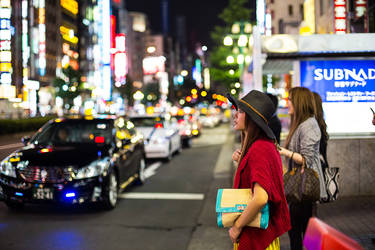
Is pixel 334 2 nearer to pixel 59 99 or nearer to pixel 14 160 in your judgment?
pixel 14 160

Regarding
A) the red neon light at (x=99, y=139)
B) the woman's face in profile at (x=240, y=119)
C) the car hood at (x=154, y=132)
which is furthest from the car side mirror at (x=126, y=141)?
the woman's face in profile at (x=240, y=119)

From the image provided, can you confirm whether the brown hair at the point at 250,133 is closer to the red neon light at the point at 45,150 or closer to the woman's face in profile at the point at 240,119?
the woman's face in profile at the point at 240,119

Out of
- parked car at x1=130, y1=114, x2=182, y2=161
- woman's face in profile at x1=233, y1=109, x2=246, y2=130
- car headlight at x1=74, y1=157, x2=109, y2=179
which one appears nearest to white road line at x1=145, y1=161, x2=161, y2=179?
Result: parked car at x1=130, y1=114, x2=182, y2=161

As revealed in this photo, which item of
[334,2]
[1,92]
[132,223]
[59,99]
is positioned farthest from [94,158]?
[59,99]

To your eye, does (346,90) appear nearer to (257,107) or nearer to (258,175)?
(257,107)

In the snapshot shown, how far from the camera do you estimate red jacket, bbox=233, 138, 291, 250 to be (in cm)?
296

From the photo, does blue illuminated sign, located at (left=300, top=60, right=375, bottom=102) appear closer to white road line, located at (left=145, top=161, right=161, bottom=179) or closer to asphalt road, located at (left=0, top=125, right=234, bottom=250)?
asphalt road, located at (left=0, top=125, right=234, bottom=250)

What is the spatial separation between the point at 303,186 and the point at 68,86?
183ft

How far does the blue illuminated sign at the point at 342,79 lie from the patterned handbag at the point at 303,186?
483 centimetres

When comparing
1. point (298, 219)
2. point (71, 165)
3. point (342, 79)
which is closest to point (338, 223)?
point (298, 219)

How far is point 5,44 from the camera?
3.67m

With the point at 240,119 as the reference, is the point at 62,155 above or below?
below

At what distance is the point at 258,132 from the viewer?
3.12m

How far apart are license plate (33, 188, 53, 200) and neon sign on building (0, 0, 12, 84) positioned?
4102 mm
